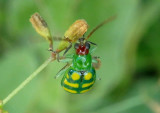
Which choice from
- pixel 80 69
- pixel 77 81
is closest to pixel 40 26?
pixel 77 81

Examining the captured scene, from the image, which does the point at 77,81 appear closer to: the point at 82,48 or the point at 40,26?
the point at 82,48

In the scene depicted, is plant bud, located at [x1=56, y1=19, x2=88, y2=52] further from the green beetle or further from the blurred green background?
the blurred green background

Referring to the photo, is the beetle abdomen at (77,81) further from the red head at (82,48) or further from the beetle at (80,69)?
the red head at (82,48)

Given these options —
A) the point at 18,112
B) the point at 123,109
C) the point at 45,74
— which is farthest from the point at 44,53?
the point at 123,109

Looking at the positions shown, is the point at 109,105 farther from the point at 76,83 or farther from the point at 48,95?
the point at 76,83

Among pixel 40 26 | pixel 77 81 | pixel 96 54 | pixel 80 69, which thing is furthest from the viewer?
pixel 96 54

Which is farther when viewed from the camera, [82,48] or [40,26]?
[82,48]

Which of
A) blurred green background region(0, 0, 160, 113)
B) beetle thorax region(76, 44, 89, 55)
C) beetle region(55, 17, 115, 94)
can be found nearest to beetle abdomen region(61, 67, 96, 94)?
beetle region(55, 17, 115, 94)

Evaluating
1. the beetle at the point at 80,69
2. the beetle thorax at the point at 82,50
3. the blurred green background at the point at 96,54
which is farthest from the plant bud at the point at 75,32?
the blurred green background at the point at 96,54
